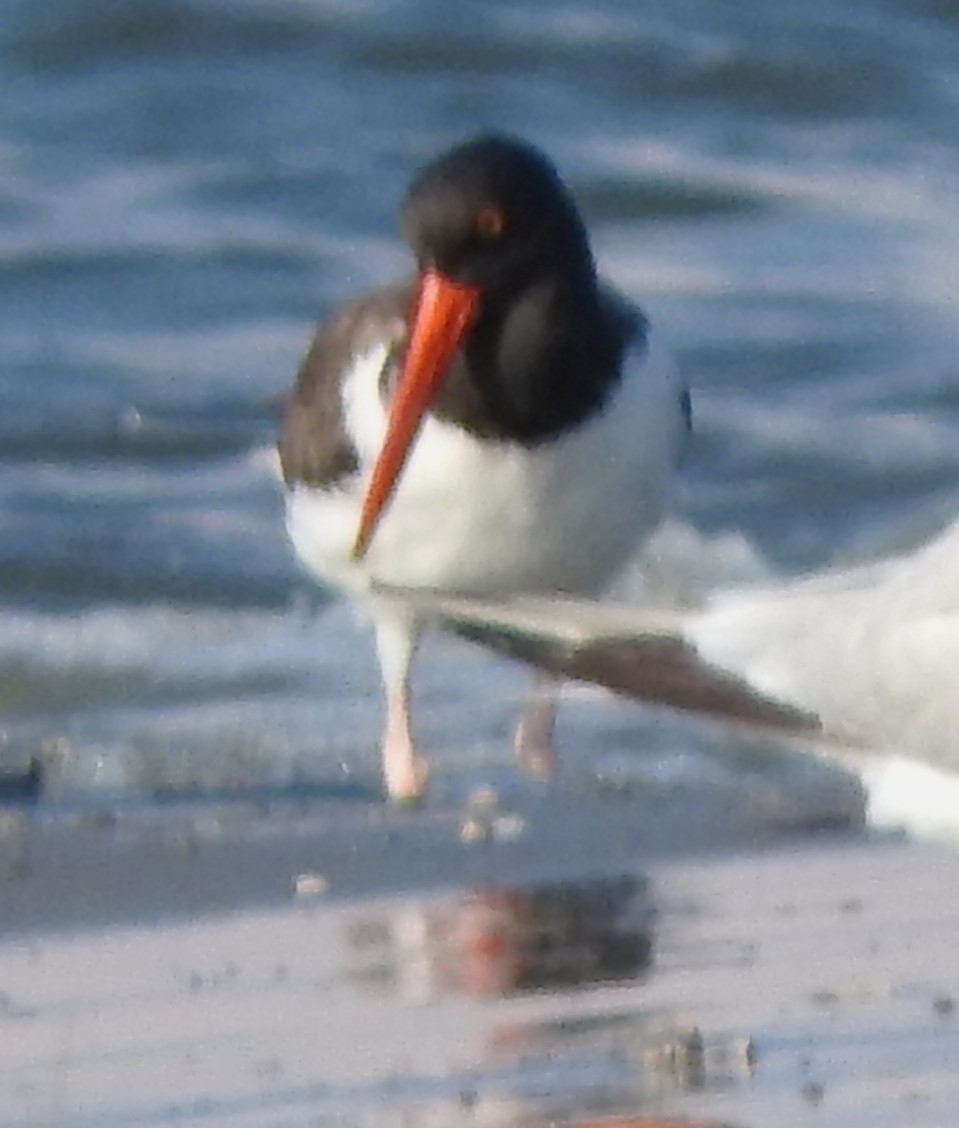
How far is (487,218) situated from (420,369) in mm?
325

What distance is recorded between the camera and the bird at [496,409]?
5.80 meters

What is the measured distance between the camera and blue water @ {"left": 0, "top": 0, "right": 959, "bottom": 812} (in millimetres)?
7008

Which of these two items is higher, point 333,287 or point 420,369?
point 420,369

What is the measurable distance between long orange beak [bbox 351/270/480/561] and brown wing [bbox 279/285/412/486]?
0.12 m

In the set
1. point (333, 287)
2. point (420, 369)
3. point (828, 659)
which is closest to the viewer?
point (828, 659)

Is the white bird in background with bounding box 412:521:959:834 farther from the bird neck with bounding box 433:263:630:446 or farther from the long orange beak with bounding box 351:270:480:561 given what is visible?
the bird neck with bounding box 433:263:630:446

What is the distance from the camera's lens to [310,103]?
11250mm

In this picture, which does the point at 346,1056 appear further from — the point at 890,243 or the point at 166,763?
the point at 890,243

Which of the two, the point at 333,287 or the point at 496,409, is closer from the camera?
the point at 496,409

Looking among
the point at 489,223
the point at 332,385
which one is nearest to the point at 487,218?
the point at 489,223

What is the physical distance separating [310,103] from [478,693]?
4.61 meters

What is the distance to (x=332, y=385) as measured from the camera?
611 cm

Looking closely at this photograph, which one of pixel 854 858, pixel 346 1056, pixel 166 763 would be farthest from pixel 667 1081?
pixel 166 763

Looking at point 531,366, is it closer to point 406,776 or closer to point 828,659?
point 406,776
